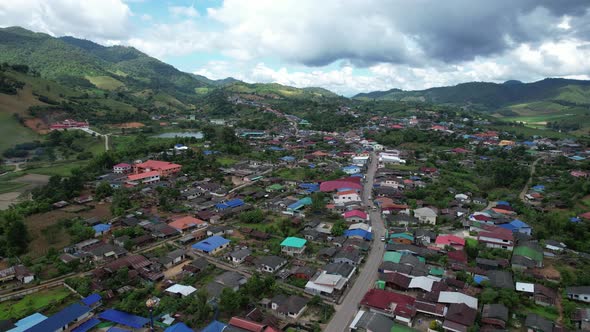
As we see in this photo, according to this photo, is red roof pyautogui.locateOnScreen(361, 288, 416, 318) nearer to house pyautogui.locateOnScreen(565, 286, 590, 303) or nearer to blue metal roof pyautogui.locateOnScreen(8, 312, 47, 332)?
house pyautogui.locateOnScreen(565, 286, 590, 303)

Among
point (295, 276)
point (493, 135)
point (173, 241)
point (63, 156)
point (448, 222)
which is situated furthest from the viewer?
point (493, 135)

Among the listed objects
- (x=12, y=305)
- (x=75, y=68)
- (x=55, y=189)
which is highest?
(x=75, y=68)

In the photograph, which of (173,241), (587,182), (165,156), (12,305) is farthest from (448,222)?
(165,156)

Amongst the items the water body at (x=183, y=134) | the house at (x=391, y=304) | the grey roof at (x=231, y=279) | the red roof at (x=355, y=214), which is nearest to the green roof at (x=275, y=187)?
the red roof at (x=355, y=214)

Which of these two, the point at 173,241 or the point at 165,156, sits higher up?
the point at 165,156

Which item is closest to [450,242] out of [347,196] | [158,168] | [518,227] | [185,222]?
[518,227]

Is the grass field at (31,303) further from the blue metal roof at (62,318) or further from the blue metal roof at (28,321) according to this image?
the blue metal roof at (62,318)

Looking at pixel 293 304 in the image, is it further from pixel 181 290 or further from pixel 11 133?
pixel 11 133

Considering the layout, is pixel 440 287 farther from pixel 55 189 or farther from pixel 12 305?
pixel 55 189
